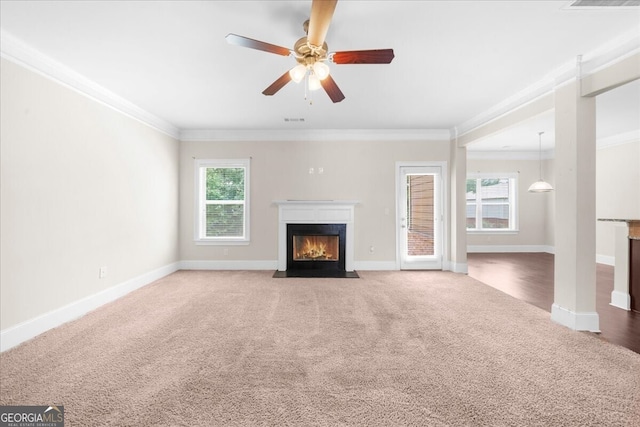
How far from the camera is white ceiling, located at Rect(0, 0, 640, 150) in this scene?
2.15 metres

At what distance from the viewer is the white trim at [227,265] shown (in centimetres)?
555

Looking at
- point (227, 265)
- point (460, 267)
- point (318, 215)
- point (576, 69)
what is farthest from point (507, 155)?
point (227, 265)

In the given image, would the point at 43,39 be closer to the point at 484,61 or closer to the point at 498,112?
the point at 484,61

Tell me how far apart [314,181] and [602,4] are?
4182 millimetres

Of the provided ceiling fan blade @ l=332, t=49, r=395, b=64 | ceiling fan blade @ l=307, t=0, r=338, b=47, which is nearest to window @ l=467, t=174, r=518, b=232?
ceiling fan blade @ l=332, t=49, r=395, b=64

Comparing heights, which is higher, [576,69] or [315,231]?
[576,69]

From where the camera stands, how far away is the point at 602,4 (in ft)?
6.81

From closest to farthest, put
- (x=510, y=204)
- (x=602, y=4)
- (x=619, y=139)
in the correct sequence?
(x=602, y=4) < (x=619, y=139) < (x=510, y=204)

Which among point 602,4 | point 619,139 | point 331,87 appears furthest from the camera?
point 619,139

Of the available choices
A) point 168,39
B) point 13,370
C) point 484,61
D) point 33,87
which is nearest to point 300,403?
point 13,370

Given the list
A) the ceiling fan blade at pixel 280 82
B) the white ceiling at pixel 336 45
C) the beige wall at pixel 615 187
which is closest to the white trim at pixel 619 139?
the beige wall at pixel 615 187

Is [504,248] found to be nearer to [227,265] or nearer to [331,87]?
[227,265]

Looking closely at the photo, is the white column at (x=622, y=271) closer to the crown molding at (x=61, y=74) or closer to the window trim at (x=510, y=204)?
the window trim at (x=510, y=204)

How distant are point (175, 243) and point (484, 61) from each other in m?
5.46
